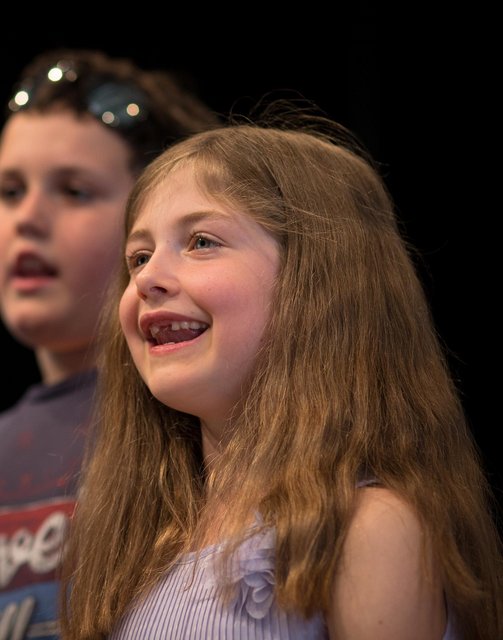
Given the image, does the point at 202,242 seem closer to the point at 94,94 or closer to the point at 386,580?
the point at 386,580

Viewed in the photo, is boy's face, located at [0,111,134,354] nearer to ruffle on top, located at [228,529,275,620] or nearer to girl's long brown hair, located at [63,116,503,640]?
girl's long brown hair, located at [63,116,503,640]

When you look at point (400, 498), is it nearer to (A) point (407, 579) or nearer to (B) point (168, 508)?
(A) point (407, 579)

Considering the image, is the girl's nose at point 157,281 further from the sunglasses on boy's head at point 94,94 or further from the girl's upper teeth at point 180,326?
the sunglasses on boy's head at point 94,94

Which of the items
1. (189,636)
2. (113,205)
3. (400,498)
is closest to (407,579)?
(400,498)

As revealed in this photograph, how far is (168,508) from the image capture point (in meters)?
1.17

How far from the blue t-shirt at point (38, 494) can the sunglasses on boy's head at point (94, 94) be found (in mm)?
385

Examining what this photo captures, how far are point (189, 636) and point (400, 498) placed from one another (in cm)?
23

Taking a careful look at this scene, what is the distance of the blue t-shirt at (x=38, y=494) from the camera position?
1.42 meters

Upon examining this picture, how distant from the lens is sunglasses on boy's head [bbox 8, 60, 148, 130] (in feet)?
5.49

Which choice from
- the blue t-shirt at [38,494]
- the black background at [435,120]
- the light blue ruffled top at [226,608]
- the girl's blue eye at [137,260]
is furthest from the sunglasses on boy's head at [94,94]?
the light blue ruffled top at [226,608]

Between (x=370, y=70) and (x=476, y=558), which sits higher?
(x=370, y=70)

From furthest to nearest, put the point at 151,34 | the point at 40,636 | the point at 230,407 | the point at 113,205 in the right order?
the point at 151,34, the point at 113,205, the point at 40,636, the point at 230,407

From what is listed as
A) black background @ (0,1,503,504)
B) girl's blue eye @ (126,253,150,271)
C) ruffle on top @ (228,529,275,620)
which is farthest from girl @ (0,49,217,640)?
ruffle on top @ (228,529,275,620)

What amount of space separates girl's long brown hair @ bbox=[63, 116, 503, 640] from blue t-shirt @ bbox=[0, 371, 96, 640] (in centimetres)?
22
